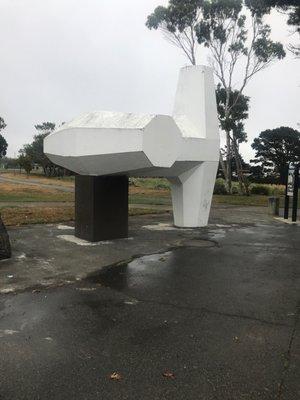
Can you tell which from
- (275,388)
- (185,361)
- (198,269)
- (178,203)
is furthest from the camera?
(178,203)

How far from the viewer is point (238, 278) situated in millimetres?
7223

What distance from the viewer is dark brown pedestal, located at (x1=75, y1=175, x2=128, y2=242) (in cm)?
1011

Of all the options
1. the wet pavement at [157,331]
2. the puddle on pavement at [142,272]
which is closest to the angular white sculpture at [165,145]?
the puddle on pavement at [142,272]

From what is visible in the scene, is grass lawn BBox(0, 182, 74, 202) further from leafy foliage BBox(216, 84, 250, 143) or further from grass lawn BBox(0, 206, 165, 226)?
leafy foliage BBox(216, 84, 250, 143)

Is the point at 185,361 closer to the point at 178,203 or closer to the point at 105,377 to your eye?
the point at 105,377

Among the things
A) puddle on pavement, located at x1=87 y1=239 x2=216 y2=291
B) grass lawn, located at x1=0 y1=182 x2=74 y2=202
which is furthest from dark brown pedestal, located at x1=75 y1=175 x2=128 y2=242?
grass lawn, located at x1=0 y1=182 x2=74 y2=202

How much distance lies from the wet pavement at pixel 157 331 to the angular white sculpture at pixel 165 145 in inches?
82.5

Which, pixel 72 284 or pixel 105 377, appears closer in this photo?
pixel 105 377

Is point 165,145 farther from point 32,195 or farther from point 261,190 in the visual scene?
point 261,190

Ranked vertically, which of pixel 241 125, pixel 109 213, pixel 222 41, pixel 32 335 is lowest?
pixel 32 335

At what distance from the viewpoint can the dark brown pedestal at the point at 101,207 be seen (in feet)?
33.2

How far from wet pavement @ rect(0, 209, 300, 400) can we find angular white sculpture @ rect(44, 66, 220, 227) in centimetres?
210

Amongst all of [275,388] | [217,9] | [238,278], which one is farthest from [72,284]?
[217,9]

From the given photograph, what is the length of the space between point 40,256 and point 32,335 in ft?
13.0
